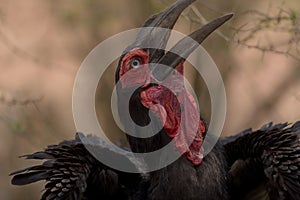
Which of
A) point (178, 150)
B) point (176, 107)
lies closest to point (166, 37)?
point (176, 107)

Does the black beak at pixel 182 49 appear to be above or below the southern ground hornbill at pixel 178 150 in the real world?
above

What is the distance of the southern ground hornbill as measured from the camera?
359 centimetres

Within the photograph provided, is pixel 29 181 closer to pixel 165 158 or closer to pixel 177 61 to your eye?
pixel 165 158

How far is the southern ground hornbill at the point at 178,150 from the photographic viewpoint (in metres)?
3.59

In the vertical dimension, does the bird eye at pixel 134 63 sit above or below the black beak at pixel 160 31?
below

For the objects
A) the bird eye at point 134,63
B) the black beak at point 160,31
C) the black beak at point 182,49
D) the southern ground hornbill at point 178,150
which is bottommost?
the southern ground hornbill at point 178,150

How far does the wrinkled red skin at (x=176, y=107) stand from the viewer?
11.9 feet

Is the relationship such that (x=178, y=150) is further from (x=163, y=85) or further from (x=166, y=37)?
(x=166, y=37)

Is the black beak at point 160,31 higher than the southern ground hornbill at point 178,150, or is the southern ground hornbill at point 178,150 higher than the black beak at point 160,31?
the black beak at point 160,31

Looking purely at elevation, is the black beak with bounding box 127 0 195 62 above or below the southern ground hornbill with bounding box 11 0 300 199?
above

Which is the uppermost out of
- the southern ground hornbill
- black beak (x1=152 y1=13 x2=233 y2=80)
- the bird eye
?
the bird eye

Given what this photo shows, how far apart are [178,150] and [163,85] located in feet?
0.94

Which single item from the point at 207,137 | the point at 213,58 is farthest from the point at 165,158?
the point at 213,58

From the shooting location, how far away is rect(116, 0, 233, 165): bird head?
3.61 meters
